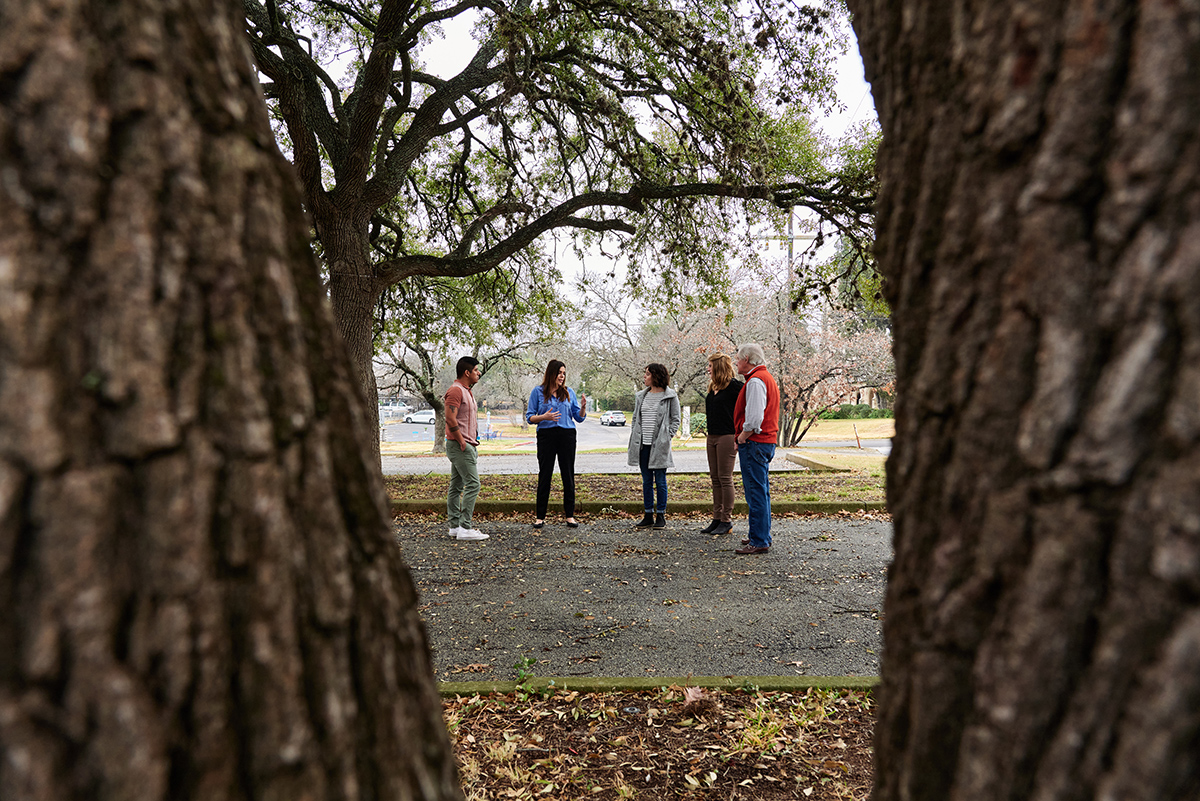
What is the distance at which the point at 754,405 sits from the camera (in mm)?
6320

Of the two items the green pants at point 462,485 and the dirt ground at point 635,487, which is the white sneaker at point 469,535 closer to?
the green pants at point 462,485

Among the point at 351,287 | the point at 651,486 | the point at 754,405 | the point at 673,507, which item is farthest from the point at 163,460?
the point at 673,507

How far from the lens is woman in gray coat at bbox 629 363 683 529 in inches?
298

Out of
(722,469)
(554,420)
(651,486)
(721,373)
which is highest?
(721,373)

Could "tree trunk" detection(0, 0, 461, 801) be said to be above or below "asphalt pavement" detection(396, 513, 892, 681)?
above

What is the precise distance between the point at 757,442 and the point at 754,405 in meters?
0.38

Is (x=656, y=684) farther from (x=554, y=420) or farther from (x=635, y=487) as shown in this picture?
(x=635, y=487)

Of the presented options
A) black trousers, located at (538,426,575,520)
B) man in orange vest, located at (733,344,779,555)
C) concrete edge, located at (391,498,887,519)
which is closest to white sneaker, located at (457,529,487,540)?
black trousers, located at (538,426,575,520)

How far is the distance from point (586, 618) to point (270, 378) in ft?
13.5

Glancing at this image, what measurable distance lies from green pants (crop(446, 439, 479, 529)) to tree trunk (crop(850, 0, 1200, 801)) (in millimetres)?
6371

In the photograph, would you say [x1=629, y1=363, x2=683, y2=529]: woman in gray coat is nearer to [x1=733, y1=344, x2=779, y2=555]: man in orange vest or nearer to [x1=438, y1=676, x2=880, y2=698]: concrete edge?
[x1=733, y1=344, x2=779, y2=555]: man in orange vest

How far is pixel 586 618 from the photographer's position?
4.59m

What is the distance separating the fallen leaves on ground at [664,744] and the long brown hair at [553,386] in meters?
4.65

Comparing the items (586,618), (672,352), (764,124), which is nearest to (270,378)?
(586,618)
